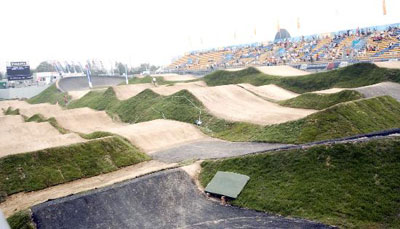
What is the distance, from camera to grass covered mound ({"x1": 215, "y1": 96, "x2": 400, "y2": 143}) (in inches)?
932

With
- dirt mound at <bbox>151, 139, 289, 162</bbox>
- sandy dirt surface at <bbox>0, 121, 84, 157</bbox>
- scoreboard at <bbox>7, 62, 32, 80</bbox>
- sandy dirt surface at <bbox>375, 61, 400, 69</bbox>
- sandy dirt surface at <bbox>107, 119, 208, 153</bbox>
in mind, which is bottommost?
dirt mound at <bbox>151, 139, 289, 162</bbox>

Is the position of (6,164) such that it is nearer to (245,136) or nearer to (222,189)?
(222,189)

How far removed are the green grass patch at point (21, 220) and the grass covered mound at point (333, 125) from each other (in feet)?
54.8

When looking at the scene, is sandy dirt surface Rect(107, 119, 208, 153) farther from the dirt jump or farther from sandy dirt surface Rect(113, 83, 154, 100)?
sandy dirt surface Rect(113, 83, 154, 100)

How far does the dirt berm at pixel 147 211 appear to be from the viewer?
15.0m

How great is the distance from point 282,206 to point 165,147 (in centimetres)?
1370

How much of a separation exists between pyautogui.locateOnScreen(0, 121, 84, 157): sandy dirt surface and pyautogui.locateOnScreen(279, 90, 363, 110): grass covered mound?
2275 centimetres

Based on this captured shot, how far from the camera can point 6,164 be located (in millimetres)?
20484

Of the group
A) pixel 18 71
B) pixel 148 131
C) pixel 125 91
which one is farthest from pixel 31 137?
pixel 18 71

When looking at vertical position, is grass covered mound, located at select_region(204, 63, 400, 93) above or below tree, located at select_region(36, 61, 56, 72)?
below

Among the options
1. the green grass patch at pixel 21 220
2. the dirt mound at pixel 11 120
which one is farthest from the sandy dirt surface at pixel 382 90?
the dirt mound at pixel 11 120

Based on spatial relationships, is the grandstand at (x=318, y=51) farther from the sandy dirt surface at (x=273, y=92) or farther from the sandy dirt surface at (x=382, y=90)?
the sandy dirt surface at (x=382, y=90)

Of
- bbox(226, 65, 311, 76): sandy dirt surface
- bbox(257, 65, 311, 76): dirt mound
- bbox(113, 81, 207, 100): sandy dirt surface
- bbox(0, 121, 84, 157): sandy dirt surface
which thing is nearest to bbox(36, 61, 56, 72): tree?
bbox(113, 81, 207, 100): sandy dirt surface

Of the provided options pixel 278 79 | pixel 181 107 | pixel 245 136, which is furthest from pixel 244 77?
pixel 245 136
